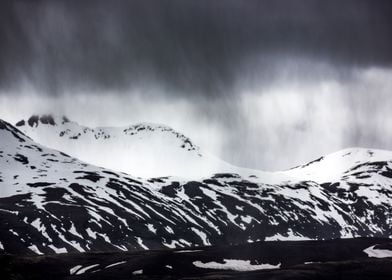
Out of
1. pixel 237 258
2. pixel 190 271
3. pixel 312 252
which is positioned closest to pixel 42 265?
pixel 190 271

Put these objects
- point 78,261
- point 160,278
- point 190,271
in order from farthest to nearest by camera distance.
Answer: point 78,261, point 190,271, point 160,278

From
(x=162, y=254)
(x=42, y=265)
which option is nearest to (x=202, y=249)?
(x=162, y=254)

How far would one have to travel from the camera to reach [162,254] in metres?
173

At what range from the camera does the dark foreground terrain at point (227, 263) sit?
146 m

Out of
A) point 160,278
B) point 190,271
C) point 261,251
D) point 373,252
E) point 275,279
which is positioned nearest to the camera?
point 275,279

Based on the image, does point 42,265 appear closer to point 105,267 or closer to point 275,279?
point 105,267

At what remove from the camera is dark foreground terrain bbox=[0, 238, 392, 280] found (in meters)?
146

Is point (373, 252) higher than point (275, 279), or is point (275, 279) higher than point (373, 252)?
point (275, 279)

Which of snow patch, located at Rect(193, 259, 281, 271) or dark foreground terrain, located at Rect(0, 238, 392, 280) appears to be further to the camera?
snow patch, located at Rect(193, 259, 281, 271)

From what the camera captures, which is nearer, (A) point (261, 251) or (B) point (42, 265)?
(B) point (42, 265)

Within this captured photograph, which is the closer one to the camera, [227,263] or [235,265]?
[235,265]

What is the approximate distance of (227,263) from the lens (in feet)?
542

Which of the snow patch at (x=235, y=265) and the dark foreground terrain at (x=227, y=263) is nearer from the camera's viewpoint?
the dark foreground terrain at (x=227, y=263)

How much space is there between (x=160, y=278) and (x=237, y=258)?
96.4 feet
